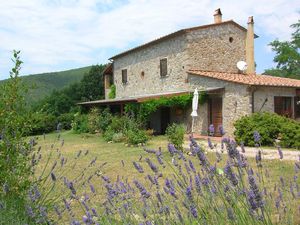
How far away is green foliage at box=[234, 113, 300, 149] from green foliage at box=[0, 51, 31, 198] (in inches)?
367

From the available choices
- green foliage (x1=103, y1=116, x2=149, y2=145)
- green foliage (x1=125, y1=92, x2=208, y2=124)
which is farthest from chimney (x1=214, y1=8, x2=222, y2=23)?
green foliage (x1=103, y1=116, x2=149, y2=145)

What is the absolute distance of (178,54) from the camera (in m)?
19.6

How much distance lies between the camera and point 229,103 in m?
16.1

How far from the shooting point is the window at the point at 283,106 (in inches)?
673

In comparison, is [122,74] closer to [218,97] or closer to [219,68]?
[219,68]

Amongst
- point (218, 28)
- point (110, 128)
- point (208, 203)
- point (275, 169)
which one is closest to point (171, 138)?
point (275, 169)

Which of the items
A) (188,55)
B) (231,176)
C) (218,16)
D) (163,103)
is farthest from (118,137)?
(231,176)

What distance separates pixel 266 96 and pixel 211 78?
2652 millimetres

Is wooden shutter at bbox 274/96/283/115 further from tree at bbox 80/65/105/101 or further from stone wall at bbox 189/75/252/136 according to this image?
tree at bbox 80/65/105/101

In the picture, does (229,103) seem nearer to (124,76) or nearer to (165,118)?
(165,118)

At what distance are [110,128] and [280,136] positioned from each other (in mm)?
8714

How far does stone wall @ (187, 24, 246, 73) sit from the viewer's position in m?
19.1

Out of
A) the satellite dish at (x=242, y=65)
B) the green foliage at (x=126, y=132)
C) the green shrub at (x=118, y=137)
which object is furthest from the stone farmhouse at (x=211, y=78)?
the green shrub at (x=118, y=137)

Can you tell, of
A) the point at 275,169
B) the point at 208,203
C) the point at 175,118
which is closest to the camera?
the point at 208,203
